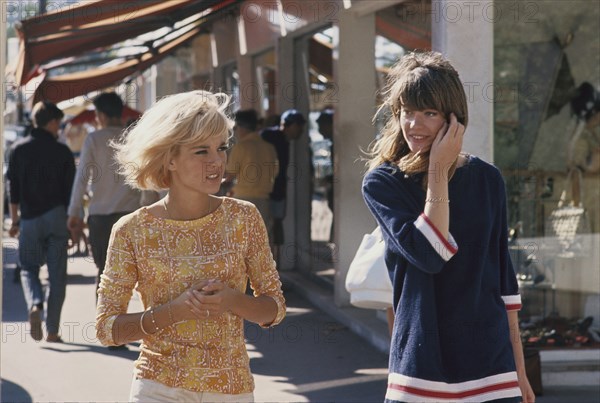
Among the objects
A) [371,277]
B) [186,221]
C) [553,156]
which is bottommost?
[371,277]

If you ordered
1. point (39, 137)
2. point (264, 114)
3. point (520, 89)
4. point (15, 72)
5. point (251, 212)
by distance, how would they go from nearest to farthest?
point (251, 212)
point (520, 89)
point (39, 137)
point (15, 72)
point (264, 114)

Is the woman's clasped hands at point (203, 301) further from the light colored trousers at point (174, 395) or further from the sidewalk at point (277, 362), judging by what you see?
the sidewalk at point (277, 362)

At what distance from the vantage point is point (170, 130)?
3.20 metres

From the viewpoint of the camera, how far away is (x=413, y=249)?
122 inches

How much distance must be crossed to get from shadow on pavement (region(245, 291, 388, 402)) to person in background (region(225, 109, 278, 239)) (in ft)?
5.49

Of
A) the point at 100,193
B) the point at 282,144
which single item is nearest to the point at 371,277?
the point at 100,193

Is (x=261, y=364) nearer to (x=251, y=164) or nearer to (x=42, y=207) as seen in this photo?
(x=42, y=207)

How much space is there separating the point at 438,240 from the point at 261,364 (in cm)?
513

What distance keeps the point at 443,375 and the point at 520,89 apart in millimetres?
5001

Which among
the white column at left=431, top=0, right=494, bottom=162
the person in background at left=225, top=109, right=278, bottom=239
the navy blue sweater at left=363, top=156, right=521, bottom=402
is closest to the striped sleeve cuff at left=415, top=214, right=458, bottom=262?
the navy blue sweater at left=363, top=156, right=521, bottom=402

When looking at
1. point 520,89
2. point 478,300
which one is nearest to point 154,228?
point 478,300

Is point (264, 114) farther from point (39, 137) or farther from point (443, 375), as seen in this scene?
point (443, 375)

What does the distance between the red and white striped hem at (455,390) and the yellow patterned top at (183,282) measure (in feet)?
1.57

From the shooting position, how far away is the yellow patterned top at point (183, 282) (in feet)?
10.4
